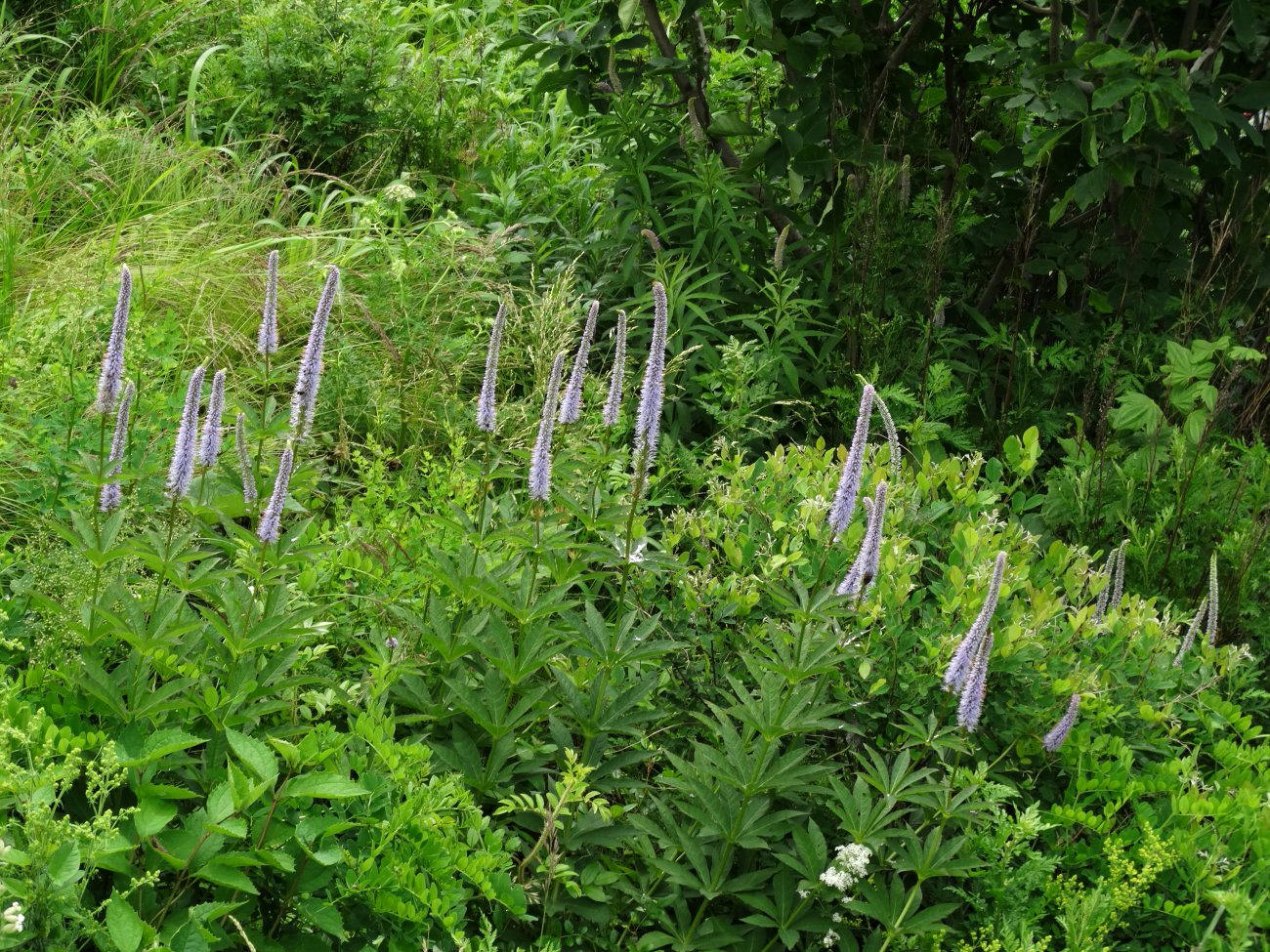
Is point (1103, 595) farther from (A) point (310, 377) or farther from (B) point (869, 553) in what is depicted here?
(A) point (310, 377)

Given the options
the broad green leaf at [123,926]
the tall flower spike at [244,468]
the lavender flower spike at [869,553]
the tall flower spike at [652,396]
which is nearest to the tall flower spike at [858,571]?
the lavender flower spike at [869,553]

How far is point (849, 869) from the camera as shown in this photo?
2.30 meters

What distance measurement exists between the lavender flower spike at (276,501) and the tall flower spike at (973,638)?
1.17 meters

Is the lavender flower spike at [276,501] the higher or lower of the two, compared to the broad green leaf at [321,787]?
higher

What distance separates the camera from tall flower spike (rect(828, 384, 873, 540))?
2.19 m

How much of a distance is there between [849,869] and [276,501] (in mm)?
1224

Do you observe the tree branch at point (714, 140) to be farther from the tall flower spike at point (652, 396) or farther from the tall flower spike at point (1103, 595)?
the tall flower spike at point (652, 396)

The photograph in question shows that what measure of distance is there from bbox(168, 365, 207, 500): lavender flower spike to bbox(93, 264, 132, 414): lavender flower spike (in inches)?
5.3

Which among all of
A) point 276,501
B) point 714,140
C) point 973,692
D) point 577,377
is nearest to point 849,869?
point 973,692

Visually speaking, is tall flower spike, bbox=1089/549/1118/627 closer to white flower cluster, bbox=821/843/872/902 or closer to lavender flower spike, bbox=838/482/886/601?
lavender flower spike, bbox=838/482/886/601

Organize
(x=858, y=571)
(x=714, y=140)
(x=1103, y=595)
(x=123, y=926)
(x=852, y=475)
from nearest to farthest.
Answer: (x=123, y=926)
(x=852, y=475)
(x=858, y=571)
(x=1103, y=595)
(x=714, y=140)

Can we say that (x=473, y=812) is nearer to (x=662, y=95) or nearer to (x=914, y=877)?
(x=914, y=877)

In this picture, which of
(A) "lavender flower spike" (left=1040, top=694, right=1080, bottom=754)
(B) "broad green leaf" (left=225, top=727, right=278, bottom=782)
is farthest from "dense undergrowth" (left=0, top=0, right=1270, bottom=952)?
(A) "lavender flower spike" (left=1040, top=694, right=1080, bottom=754)

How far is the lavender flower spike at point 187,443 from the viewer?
84.0 inches
